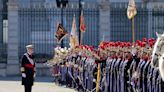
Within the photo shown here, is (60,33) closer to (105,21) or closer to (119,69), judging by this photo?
(105,21)

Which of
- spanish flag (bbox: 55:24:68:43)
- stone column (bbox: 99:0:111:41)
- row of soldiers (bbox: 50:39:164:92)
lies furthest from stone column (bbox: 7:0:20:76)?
row of soldiers (bbox: 50:39:164:92)

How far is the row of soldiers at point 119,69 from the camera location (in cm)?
1432

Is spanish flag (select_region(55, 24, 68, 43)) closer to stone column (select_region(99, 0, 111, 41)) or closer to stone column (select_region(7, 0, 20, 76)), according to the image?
stone column (select_region(99, 0, 111, 41))

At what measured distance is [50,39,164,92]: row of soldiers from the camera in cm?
1432

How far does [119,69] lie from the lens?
16.6 meters

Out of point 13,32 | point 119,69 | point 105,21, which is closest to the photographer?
point 119,69

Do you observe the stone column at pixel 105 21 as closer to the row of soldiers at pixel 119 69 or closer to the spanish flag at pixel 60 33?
the spanish flag at pixel 60 33

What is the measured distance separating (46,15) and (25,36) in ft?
5.14

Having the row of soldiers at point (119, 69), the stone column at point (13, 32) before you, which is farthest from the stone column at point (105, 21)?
the row of soldiers at point (119, 69)

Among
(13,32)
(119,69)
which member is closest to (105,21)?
(13,32)

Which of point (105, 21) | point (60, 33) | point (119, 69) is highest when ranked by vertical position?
point (105, 21)

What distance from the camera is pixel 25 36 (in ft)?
120

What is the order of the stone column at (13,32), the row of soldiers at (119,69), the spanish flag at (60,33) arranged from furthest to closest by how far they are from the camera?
the stone column at (13,32) → the spanish flag at (60,33) → the row of soldiers at (119,69)

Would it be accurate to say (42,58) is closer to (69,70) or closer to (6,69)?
(6,69)
